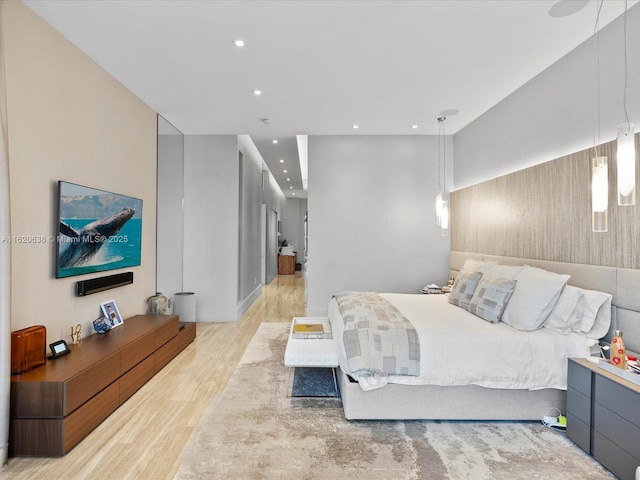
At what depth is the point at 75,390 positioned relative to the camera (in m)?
2.23

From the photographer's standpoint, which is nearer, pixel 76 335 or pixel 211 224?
pixel 76 335

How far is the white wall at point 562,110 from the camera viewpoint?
8.20 feet

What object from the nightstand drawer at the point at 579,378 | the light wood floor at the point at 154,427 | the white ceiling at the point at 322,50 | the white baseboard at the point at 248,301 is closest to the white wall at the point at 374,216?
the white ceiling at the point at 322,50

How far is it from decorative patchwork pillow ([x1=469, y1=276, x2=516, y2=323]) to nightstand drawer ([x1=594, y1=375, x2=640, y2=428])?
858 mm

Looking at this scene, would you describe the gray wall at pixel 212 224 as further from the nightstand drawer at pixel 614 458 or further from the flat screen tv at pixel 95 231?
the nightstand drawer at pixel 614 458

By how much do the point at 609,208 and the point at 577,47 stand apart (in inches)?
55.8

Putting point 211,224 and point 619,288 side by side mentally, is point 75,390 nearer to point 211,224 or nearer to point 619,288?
point 211,224

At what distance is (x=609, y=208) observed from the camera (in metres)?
2.56

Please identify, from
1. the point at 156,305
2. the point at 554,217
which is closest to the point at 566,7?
the point at 554,217

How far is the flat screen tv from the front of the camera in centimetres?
277

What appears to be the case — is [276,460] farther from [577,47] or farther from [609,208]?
[577,47]

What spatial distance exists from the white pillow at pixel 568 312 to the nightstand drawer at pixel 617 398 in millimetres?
528

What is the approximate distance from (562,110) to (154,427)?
13.7ft

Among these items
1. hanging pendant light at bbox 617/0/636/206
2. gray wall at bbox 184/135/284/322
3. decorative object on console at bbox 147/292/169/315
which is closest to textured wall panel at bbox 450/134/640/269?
hanging pendant light at bbox 617/0/636/206
